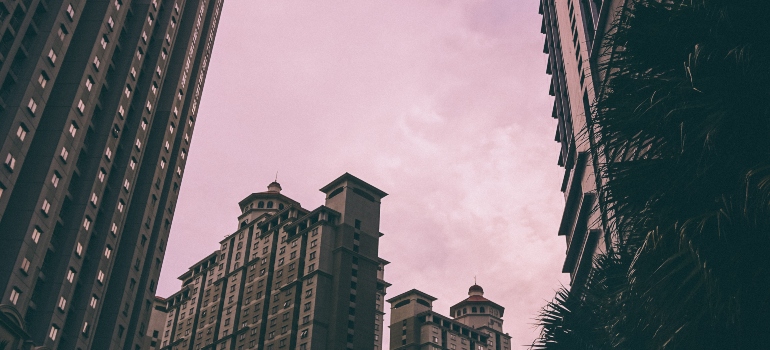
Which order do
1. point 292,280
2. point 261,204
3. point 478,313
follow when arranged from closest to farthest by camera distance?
1. point 292,280
2. point 261,204
3. point 478,313

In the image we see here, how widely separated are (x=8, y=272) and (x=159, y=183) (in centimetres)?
2949

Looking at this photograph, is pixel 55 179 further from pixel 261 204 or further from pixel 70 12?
pixel 261 204

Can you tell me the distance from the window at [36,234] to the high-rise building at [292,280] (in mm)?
54528

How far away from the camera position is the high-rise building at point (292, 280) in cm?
10925

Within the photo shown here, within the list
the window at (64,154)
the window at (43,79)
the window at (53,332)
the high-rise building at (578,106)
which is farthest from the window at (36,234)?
the high-rise building at (578,106)

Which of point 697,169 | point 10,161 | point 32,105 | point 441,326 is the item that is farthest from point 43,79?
point 441,326

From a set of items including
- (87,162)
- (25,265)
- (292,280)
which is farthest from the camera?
(292,280)

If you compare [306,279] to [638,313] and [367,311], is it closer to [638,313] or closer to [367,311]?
[367,311]

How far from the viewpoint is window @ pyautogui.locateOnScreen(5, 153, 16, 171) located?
51.8m

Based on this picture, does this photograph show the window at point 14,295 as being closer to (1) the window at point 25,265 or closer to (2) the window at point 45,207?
(1) the window at point 25,265

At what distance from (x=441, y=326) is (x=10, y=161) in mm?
108070

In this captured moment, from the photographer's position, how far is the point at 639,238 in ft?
51.6

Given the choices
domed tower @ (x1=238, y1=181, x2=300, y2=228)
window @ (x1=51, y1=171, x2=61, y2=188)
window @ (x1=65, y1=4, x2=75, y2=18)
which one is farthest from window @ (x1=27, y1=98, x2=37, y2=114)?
domed tower @ (x1=238, y1=181, x2=300, y2=228)

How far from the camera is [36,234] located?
183ft
